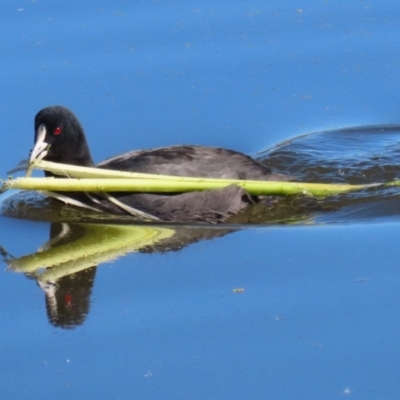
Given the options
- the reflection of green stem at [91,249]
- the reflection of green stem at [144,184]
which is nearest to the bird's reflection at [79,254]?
the reflection of green stem at [91,249]

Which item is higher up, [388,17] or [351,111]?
[388,17]

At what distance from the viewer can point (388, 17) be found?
10094 millimetres

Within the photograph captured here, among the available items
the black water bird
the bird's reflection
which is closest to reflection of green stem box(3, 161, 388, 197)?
the black water bird

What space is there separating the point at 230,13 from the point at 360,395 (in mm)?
6023

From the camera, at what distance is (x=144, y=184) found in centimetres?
746

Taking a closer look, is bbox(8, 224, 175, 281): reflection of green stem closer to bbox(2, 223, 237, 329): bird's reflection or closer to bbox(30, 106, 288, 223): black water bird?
bbox(2, 223, 237, 329): bird's reflection

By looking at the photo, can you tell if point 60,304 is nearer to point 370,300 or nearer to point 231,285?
point 231,285

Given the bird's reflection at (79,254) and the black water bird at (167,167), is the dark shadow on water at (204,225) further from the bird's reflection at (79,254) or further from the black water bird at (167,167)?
the black water bird at (167,167)

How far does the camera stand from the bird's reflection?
19.6 ft

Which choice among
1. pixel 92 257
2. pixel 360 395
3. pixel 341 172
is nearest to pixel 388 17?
pixel 341 172

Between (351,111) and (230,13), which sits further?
(230,13)

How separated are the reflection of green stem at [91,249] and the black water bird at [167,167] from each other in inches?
15.2

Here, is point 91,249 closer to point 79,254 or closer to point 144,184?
point 79,254

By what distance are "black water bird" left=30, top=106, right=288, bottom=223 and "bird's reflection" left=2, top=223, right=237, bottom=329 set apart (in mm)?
362
